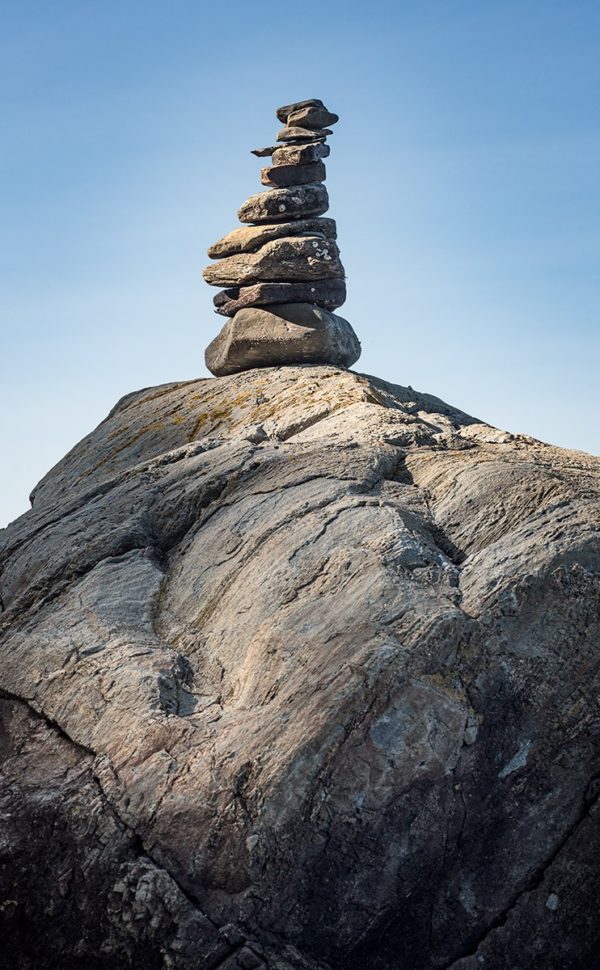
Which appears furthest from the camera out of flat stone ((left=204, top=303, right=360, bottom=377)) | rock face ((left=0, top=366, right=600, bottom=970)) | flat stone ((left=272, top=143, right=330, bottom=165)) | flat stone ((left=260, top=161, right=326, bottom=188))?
flat stone ((left=260, top=161, right=326, bottom=188))

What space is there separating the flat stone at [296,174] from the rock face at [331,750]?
12182 mm

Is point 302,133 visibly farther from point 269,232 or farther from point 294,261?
point 294,261

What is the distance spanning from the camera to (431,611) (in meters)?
11.4

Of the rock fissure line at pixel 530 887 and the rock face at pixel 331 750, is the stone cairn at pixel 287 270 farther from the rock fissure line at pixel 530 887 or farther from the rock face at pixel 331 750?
the rock fissure line at pixel 530 887

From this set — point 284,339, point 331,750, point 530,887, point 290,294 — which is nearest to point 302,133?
point 290,294

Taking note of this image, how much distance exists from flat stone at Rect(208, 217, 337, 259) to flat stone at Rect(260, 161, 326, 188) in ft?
2.93

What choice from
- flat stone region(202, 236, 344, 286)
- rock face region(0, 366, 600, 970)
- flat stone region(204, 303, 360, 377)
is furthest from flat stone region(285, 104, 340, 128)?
rock face region(0, 366, 600, 970)

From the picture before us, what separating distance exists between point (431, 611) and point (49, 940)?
490 cm

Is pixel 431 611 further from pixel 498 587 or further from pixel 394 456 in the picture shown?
pixel 394 456

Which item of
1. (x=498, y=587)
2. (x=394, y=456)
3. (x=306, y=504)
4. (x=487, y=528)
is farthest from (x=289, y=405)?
(x=498, y=587)

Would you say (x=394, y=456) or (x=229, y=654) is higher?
(x=394, y=456)

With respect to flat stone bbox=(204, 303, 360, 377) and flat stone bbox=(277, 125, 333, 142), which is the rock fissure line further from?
flat stone bbox=(277, 125, 333, 142)

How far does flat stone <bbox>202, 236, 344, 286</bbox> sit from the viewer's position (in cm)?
2361

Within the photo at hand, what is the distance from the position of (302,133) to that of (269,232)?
2270mm
